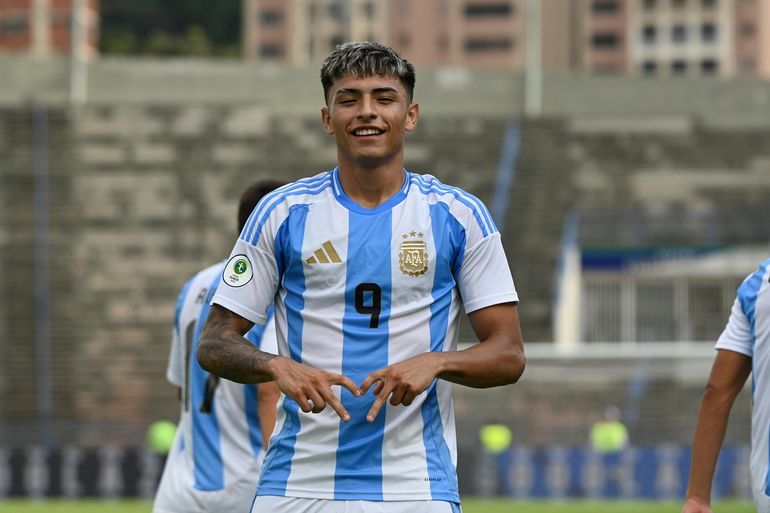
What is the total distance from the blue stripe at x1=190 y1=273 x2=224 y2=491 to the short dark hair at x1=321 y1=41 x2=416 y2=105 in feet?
7.34

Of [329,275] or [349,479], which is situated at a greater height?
[329,275]

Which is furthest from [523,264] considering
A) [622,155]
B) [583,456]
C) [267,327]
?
[267,327]

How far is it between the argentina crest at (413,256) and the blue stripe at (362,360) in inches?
1.6

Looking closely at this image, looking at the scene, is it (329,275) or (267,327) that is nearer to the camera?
(329,275)

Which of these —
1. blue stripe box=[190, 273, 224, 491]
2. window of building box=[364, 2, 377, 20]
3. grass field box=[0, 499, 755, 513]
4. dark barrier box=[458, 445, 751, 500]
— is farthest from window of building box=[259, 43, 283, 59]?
blue stripe box=[190, 273, 224, 491]

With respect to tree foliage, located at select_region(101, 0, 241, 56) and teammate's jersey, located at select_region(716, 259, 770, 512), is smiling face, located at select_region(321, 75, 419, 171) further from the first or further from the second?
tree foliage, located at select_region(101, 0, 241, 56)

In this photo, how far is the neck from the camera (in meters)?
4.48

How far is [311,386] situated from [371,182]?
0.67 meters

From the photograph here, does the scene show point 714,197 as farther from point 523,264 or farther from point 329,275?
point 329,275

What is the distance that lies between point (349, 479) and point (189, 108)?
28240 mm

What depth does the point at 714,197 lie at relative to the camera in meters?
31.1

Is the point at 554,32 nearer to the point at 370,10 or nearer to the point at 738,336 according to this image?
the point at 370,10

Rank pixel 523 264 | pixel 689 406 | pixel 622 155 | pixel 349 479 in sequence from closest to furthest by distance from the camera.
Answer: pixel 349 479
pixel 689 406
pixel 523 264
pixel 622 155

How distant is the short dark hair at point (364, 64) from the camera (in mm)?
4352
